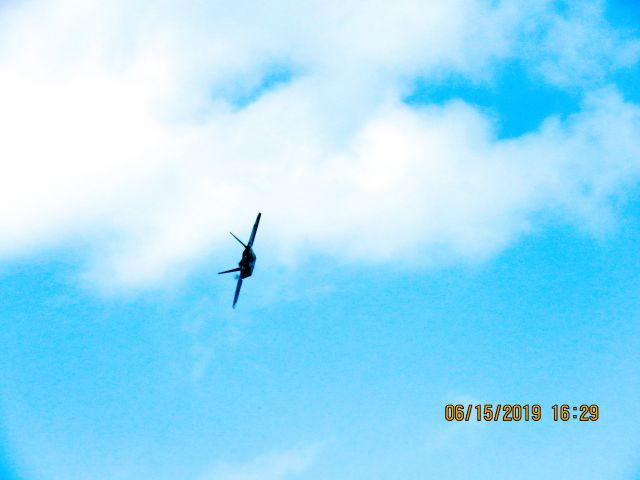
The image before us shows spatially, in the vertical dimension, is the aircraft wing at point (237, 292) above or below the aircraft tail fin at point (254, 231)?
below

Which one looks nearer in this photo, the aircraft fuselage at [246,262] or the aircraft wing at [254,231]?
the aircraft wing at [254,231]

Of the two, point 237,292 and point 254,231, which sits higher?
point 254,231

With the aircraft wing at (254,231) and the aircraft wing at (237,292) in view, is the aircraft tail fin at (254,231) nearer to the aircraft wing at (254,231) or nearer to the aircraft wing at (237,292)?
the aircraft wing at (254,231)

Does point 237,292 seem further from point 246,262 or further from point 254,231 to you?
point 254,231

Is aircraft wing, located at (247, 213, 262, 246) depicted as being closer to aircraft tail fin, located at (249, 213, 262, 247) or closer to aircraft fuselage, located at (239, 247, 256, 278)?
aircraft tail fin, located at (249, 213, 262, 247)

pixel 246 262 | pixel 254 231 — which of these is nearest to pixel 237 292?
pixel 246 262

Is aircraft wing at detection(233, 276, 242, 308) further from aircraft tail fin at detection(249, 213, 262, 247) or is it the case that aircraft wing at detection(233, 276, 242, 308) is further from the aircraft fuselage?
aircraft tail fin at detection(249, 213, 262, 247)

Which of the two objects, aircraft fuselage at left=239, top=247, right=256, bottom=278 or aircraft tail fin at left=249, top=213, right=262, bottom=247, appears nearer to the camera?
aircraft tail fin at left=249, top=213, right=262, bottom=247

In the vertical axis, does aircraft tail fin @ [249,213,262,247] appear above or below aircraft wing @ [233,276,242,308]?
above

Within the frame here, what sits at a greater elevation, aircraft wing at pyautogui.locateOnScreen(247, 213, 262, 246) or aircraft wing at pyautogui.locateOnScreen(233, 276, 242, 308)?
aircraft wing at pyautogui.locateOnScreen(247, 213, 262, 246)

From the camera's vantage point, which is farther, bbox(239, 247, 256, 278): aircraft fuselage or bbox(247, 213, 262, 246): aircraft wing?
bbox(239, 247, 256, 278): aircraft fuselage

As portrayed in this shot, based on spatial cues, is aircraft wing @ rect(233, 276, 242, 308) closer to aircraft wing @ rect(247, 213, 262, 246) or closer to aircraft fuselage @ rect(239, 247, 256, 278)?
aircraft fuselage @ rect(239, 247, 256, 278)

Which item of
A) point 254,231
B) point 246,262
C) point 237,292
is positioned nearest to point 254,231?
point 254,231

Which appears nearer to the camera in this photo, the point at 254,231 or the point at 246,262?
the point at 254,231
